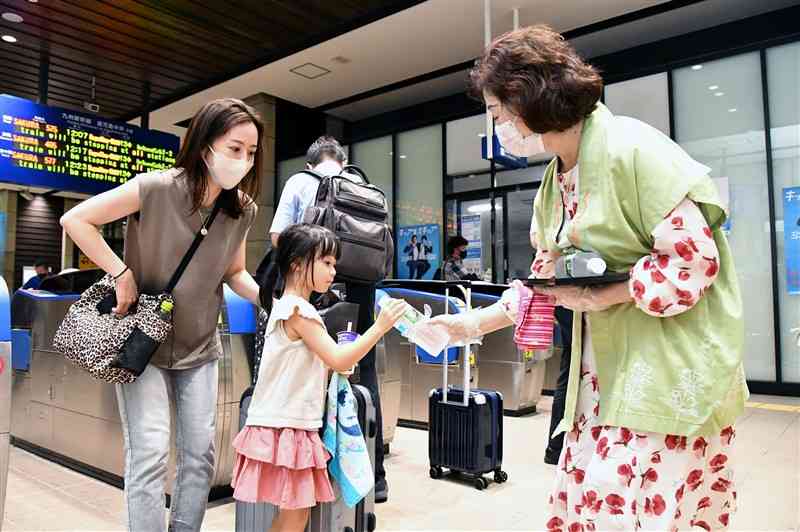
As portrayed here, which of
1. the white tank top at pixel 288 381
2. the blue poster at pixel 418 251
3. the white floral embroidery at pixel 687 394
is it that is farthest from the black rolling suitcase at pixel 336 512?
the blue poster at pixel 418 251

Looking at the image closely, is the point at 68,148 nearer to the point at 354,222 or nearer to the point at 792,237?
the point at 354,222

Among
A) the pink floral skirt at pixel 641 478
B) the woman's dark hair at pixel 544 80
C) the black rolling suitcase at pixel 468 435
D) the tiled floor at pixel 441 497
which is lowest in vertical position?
the tiled floor at pixel 441 497

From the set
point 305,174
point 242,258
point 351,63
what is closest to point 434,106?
point 351,63

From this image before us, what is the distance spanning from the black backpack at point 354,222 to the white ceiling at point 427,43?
4586mm

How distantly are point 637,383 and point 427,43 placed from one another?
717 centimetres

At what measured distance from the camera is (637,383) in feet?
3.24

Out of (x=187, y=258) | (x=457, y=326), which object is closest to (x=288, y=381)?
(x=187, y=258)

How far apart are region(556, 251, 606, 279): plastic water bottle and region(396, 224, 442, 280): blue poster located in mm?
7467

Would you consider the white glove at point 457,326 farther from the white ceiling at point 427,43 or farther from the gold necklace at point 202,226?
the white ceiling at point 427,43

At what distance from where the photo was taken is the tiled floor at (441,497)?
8.45 feet

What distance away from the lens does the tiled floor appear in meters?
2.57

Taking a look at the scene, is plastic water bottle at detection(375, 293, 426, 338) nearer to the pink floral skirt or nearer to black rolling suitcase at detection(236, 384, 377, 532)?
the pink floral skirt

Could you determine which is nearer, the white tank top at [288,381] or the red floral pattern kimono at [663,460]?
the red floral pattern kimono at [663,460]

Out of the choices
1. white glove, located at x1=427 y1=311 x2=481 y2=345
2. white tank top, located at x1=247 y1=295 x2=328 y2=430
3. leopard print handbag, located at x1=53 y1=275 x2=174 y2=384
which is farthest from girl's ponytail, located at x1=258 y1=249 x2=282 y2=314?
white glove, located at x1=427 y1=311 x2=481 y2=345
